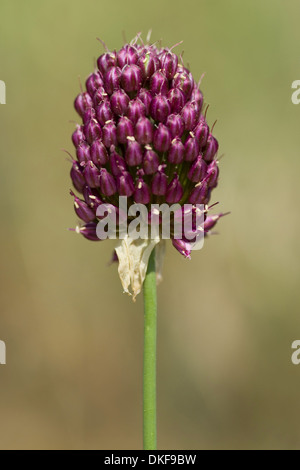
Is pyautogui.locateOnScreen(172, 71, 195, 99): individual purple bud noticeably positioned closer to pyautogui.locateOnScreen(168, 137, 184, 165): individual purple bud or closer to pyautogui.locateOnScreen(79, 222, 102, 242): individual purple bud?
pyautogui.locateOnScreen(168, 137, 184, 165): individual purple bud

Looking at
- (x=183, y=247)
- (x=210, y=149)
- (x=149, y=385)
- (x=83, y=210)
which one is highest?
(x=210, y=149)

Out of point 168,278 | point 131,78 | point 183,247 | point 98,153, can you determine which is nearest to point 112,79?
point 131,78

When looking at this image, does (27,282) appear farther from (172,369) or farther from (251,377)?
(251,377)

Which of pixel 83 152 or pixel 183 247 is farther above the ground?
pixel 83 152

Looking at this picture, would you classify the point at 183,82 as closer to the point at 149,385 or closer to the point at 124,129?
the point at 124,129

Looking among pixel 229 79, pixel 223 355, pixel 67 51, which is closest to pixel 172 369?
pixel 223 355

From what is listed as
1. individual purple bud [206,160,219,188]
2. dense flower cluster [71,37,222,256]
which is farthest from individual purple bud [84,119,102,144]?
individual purple bud [206,160,219,188]

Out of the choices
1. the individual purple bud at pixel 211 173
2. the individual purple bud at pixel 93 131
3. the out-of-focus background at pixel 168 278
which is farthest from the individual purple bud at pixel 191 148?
the out-of-focus background at pixel 168 278
